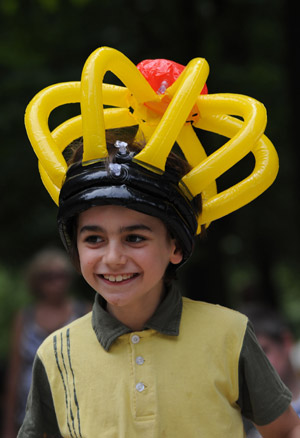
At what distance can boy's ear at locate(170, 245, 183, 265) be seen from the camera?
2678 millimetres

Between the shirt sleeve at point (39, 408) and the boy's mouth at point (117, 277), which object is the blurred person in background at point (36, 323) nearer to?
the shirt sleeve at point (39, 408)

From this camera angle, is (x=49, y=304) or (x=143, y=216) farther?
(x=49, y=304)

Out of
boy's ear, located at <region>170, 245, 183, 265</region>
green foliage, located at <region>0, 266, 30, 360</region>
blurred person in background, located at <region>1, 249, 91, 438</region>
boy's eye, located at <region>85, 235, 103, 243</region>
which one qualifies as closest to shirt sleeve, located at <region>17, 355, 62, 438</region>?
boy's eye, located at <region>85, 235, 103, 243</region>

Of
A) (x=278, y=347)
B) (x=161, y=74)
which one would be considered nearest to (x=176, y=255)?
(x=161, y=74)

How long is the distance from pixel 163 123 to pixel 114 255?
485mm

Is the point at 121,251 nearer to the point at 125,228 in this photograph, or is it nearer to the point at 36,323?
the point at 125,228

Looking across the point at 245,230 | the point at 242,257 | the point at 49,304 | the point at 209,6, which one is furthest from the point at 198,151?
the point at 242,257

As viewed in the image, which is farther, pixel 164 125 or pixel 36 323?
pixel 36 323

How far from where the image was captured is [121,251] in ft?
8.15

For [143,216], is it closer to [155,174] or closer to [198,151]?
[155,174]

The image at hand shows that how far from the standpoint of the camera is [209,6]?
8.75 meters

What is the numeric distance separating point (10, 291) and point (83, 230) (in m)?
15.9

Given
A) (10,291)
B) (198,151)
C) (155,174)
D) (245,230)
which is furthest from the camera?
(10,291)

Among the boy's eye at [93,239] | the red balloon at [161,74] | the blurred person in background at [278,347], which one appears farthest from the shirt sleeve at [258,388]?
the blurred person in background at [278,347]
